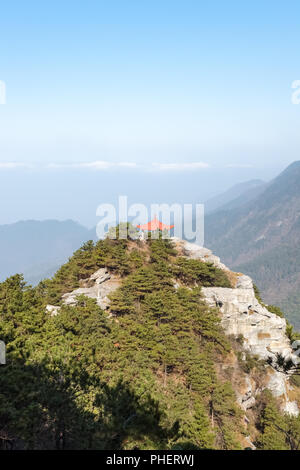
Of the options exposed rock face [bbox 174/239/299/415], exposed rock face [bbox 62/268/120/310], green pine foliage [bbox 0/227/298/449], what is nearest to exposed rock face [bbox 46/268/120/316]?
exposed rock face [bbox 62/268/120/310]

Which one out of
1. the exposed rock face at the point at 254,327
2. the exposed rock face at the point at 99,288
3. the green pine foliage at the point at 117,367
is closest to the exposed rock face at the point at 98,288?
the exposed rock face at the point at 99,288

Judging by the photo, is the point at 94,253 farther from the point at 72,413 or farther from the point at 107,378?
the point at 72,413

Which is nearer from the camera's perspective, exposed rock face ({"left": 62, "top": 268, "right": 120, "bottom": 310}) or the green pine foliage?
the green pine foliage

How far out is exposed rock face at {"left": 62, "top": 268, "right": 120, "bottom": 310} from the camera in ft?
73.0

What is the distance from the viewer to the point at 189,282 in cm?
3033

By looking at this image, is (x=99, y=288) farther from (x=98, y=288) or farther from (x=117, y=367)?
(x=117, y=367)

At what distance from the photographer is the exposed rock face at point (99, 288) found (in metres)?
22.3

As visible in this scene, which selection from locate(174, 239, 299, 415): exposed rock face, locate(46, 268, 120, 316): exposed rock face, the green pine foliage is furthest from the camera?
locate(174, 239, 299, 415): exposed rock face

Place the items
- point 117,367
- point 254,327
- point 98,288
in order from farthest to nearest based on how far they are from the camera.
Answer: point 254,327
point 98,288
point 117,367

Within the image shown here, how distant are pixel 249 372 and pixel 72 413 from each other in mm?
18056

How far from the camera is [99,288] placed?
24219 mm

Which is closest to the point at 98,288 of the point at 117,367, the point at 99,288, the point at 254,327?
the point at 99,288

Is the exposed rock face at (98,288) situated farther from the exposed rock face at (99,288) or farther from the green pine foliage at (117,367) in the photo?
the green pine foliage at (117,367)

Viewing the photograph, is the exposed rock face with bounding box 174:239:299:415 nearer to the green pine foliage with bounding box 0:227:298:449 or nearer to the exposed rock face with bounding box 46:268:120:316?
the green pine foliage with bounding box 0:227:298:449
